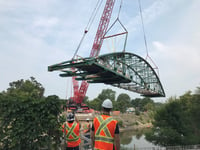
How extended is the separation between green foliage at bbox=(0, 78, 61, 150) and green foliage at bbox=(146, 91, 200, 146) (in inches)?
551

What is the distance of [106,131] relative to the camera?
9.84ft

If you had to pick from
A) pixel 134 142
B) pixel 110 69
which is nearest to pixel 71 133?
pixel 110 69

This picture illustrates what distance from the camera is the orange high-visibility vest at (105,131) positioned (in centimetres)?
298

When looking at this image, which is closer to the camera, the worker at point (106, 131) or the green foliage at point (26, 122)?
the worker at point (106, 131)

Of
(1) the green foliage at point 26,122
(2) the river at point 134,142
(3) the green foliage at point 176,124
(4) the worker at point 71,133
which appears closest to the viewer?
(1) the green foliage at point 26,122

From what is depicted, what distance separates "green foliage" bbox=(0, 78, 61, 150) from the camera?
4105mm

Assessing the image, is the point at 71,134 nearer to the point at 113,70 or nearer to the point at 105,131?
the point at 105,131

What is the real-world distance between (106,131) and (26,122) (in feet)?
7.16

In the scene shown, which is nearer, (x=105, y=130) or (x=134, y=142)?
(x=105, y=130)

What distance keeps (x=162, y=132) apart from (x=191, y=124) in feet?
8.96

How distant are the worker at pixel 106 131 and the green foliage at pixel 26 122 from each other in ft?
5.14

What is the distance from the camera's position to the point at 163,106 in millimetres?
18484

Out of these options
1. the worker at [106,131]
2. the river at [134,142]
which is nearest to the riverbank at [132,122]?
the river at [134,142]

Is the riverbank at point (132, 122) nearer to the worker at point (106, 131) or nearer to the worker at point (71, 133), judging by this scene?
the worker at point (71, 133)
